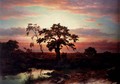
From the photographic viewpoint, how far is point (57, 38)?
248 cm

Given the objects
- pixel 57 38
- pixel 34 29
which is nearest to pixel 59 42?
pixel 57 38

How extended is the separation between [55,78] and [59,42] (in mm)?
335

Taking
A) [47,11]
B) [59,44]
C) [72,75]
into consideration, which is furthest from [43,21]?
[72,75]

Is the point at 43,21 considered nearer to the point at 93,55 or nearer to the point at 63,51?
the point at 63,51

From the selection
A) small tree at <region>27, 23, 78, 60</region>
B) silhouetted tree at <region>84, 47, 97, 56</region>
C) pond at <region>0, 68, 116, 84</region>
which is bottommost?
pond at <region>0, 68, 116, 84</region>

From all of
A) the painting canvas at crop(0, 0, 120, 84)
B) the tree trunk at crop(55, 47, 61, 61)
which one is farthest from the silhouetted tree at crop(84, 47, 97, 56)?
the tree trunk at crop(55, 47, 61, 61)

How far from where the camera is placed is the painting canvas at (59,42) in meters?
2.39

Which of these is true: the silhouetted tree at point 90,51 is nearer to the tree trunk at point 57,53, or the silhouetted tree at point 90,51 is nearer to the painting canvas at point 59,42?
the painting canvas at point 59,42

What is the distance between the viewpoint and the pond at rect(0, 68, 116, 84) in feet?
→ 7.81

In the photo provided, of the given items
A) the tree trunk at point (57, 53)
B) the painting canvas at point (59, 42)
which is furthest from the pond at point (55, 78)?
the tree trunk at point (57, 53)

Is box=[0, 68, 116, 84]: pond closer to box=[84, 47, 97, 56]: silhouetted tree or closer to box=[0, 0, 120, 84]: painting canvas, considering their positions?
box=[0, 0, 120, 84]: painting canvas

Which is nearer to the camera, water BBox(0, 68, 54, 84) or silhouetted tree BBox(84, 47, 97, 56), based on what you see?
water BBox(0, 68, 54, 84)

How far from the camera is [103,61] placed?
249cm

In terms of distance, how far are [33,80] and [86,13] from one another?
80cm
